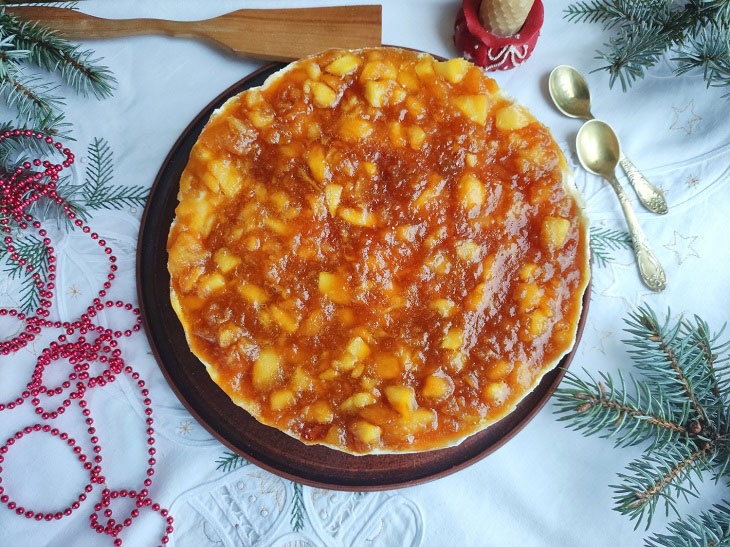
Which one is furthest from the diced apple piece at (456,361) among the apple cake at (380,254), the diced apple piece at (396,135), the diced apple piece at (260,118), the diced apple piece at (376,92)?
the diced apple piece at (260,118)

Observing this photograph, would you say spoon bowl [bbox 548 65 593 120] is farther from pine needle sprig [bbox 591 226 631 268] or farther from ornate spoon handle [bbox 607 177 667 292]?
pine needle sprig [bbox 591 226 631 268]

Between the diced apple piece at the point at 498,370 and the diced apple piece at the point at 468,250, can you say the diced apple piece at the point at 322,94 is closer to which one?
the diced apple piece at the point at 468,250

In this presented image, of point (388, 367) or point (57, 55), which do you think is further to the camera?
point (57, 55)

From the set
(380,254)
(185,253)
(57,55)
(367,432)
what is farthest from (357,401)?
(57,55)

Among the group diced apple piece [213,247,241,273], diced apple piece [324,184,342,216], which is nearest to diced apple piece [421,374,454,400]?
diced apple piece [324,184,342,216]

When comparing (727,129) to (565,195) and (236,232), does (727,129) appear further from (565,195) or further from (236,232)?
(236,232)

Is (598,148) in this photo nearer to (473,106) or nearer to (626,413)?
(473,106)
